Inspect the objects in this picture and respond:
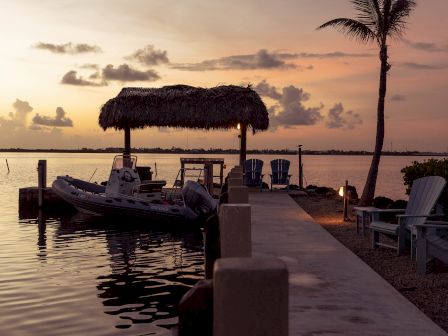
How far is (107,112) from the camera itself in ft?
68.6

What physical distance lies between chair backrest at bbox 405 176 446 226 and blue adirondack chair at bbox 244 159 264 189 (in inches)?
444

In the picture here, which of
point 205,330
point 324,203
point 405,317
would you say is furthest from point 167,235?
point 205,330

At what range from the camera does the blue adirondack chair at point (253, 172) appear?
20062mm

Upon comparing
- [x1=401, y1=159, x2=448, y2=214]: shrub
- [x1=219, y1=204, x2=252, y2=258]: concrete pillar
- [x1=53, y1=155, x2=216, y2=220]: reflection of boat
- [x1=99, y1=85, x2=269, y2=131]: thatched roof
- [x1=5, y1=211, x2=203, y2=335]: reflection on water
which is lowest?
[x1=5, y1=211, x2=203, y2=335]: reflection on water

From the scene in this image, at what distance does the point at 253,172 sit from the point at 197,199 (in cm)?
690

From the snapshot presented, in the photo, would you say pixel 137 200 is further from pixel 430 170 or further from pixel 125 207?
pixel 430 170

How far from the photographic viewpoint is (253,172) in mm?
20312

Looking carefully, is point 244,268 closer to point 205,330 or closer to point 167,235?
point 205,330

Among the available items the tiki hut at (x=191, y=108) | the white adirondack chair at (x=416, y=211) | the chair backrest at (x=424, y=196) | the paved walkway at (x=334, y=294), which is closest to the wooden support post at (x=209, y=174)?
the tiki hut at (x=191, y=108)

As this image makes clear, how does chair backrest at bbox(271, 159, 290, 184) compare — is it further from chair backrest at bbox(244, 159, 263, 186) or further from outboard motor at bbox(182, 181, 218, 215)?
outboard motor at bbox(182, 181, 218, 215)

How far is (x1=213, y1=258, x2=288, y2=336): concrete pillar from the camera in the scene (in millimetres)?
2084

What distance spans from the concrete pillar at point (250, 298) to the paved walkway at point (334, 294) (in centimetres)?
225

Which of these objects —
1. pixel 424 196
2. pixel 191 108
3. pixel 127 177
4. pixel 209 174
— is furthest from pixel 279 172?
pixel 424 196

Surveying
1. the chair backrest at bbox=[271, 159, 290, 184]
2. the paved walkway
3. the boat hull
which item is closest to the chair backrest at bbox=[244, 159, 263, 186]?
the chair backrest at bbox=[271, 159, 290, 184]
